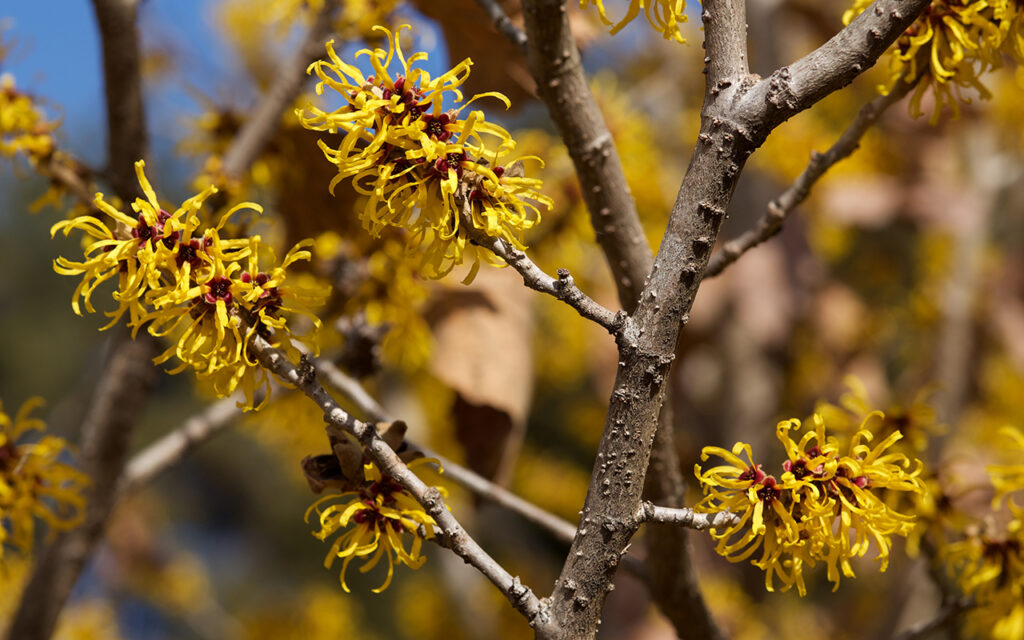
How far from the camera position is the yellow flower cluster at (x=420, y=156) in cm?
49

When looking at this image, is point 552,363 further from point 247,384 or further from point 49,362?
point 49,362

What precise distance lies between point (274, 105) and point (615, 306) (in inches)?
23.8

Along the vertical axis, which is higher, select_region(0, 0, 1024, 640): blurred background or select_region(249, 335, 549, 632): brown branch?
select_region(0, 0, 1024, 640): blurred background

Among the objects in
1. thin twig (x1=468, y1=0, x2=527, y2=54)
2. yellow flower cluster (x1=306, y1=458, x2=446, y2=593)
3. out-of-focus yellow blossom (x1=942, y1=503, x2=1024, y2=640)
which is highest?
thin twig (x1=468, y1=0, x2=527, y2=54)

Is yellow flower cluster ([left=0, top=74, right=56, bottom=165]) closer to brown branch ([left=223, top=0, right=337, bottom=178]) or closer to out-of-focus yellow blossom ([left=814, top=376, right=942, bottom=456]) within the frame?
brown branch ([left=223, top=0, right=337, bottom=178])

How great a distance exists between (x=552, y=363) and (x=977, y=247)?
1090 millimetres

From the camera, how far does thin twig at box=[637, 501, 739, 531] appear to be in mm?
517

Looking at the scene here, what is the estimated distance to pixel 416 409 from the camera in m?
1.75

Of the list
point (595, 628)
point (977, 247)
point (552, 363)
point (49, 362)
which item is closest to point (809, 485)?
point (595, 628)

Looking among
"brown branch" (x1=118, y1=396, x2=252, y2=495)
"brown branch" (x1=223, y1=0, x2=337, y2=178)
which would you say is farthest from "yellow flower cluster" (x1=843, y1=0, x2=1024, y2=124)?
"brown branch" (x1=118, y1=396, x2=252, y2=495)

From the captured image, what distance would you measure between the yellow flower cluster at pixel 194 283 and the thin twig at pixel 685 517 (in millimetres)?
250

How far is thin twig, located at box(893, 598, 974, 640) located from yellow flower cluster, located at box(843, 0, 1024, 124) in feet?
1.46

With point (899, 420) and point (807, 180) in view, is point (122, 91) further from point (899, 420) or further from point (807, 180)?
point (899, 420)

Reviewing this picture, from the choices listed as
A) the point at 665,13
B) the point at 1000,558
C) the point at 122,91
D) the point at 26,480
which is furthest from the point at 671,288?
the point at 122,91
